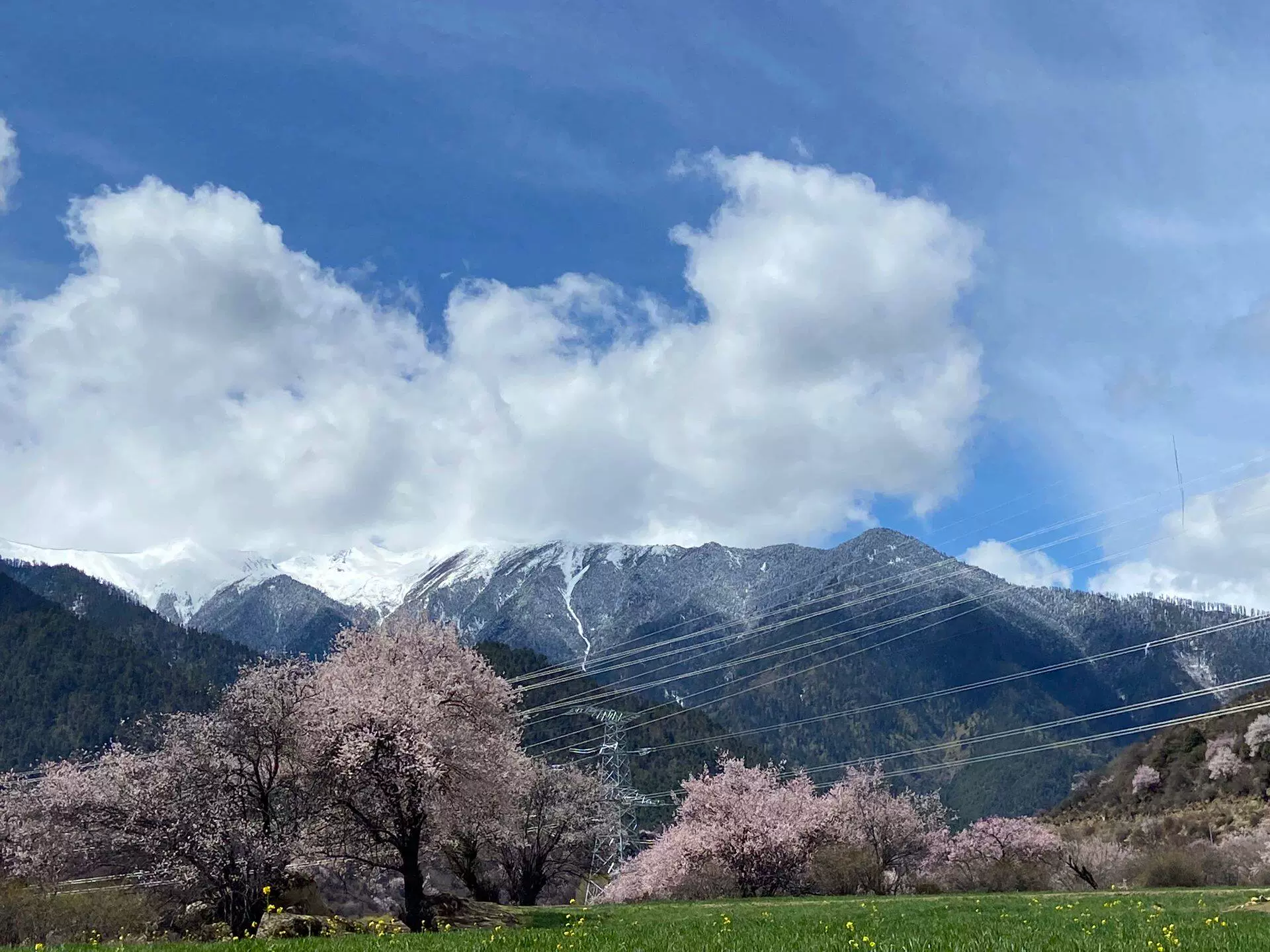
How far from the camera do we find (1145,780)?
340ft

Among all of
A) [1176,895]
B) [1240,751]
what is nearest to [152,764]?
[1176,895]

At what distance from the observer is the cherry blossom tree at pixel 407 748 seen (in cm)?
2875

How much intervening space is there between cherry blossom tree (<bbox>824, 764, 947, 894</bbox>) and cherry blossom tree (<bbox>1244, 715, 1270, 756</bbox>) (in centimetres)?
4377

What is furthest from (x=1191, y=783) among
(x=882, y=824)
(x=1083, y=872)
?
(x=1083, y=872)

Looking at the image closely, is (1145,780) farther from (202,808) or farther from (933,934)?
(933,934)

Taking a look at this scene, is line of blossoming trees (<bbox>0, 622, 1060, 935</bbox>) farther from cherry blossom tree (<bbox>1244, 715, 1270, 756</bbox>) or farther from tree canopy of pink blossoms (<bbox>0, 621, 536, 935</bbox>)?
cherry blossom tree (<bbox>1244, 715, 1270, 756</bbox>)

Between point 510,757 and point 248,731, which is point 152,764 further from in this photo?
point 510,757

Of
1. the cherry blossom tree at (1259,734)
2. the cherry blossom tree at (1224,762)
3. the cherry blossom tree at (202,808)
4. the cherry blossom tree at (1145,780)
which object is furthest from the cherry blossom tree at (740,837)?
the cherry blossom tree at (1145,780)

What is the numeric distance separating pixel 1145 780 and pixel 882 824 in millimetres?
61586

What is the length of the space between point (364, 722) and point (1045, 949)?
936 inches

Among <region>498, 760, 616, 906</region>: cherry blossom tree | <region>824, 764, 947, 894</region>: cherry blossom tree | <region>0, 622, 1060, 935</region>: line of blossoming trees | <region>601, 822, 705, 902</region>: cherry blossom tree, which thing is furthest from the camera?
<region>824, 764, 947, 894</region>: cherry blossom tree

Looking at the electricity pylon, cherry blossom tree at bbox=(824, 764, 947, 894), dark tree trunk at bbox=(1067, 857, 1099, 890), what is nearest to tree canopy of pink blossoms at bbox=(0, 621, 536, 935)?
cherry blossom tree at bbox=(824, 764, 947, 894)

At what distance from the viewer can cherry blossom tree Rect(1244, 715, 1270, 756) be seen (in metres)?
86.8

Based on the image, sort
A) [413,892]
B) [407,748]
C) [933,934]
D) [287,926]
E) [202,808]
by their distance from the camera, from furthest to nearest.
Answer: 1. [407,748]
2. [413,892]
3. [202,808]
4. [287,926]
5. [933,934]
